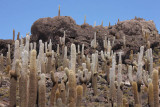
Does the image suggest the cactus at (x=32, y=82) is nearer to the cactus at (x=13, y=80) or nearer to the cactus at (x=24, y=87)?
the cactus at (x=24, y=87)

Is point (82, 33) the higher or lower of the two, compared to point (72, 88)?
higher

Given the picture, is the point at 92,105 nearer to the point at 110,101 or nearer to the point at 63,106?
the point at 110,101

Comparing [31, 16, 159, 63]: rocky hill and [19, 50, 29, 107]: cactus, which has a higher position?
[31, 16, 159, 63]: rocky hill

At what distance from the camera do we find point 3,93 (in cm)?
1119

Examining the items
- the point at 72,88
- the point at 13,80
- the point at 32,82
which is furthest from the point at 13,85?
the point at 72,88

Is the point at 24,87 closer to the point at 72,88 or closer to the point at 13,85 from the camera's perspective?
the point at 13,85

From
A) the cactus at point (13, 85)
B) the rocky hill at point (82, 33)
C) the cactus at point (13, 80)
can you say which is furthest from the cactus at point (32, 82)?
the rocky hill at point (82, 33)

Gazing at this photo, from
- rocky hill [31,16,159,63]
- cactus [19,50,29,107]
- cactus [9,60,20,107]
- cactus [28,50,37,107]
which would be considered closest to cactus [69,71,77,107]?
cactus [28,50,37,107]

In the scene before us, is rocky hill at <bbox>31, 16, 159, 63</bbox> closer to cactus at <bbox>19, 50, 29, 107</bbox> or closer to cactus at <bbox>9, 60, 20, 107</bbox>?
cactus at <bbox>9, 60, 20, 107</bbox>

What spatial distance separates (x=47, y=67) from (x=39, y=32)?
789cm

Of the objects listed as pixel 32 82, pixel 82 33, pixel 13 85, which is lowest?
pixel 13 85

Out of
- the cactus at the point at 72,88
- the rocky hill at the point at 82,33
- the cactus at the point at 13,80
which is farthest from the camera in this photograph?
the rocky hill at the point at 82,33

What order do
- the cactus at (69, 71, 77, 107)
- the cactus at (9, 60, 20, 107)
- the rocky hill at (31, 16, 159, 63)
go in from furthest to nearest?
the rocky hill at (31, 16, 159, 63) → the cactus at (9, 60, 20, 107) → the cactus at (69, 71, 77, 107)

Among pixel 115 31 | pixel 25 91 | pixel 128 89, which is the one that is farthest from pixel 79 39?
pixel 25 91
